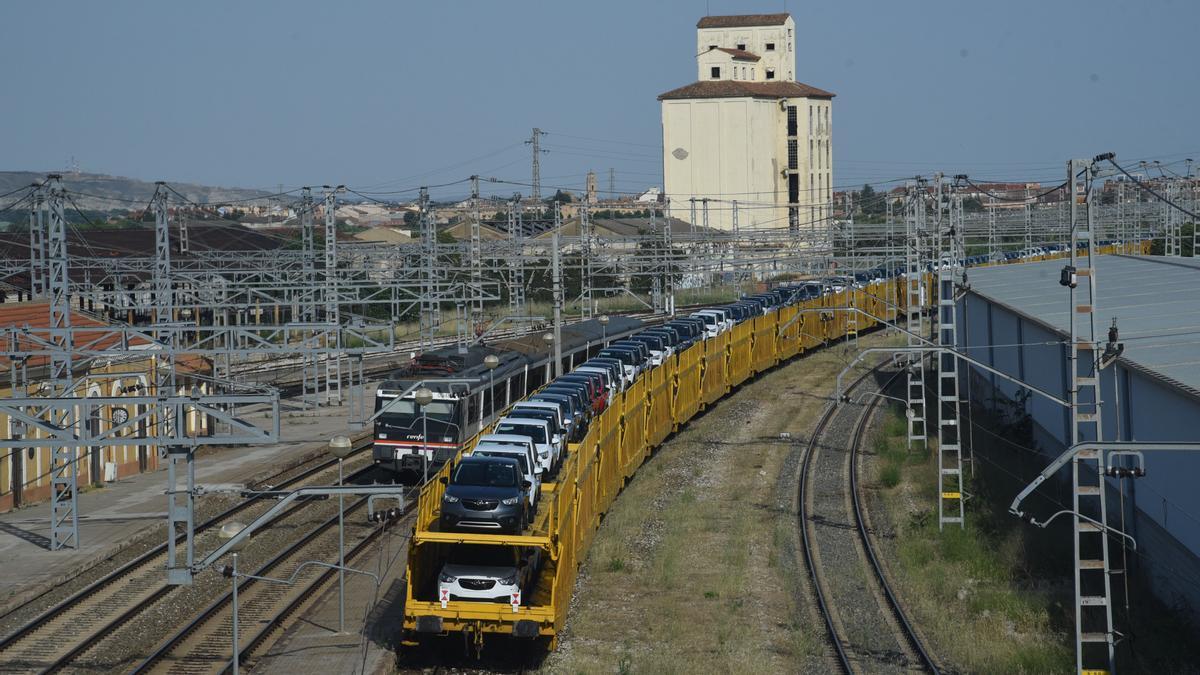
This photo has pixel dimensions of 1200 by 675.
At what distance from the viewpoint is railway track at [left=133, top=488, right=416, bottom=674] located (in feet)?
52.2

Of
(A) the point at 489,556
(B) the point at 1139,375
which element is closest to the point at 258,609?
(A) the point at 489,556

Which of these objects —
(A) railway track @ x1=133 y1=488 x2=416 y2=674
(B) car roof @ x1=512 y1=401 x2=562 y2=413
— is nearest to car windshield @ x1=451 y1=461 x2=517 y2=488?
(A) railway track @ x1=133 y1=488 x2=416 y2=674

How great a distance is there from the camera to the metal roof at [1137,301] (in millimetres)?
19344

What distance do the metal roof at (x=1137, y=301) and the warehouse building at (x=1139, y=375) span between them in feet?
0.11

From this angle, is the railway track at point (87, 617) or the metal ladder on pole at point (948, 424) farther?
the metal ladder on pole at point (948, 424)

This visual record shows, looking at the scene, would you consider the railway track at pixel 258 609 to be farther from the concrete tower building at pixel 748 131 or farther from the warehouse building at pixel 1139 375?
the concrete tower building at pixel 748 131

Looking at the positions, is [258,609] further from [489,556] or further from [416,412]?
[416,412]

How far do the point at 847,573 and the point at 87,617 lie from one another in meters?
11.7

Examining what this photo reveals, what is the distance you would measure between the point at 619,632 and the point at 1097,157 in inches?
338

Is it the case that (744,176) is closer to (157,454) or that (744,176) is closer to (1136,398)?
(157,454)

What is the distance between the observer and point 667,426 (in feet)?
102

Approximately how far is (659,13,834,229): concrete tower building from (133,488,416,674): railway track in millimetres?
70603

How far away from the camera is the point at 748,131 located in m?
95.6

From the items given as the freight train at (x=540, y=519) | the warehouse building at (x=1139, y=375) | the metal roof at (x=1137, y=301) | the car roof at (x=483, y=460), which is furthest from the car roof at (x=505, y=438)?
the metal roof at (x=1137, y=301)
